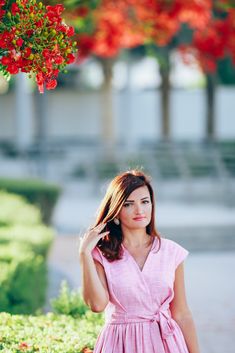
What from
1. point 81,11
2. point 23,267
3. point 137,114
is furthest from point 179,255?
point 137,114

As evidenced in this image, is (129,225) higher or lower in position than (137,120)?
lower

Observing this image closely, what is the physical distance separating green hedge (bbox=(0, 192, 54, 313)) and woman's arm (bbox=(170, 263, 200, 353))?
247 cm

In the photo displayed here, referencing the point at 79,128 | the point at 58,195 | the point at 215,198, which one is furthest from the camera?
the point at 79,128

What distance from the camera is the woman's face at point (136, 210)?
156 inches

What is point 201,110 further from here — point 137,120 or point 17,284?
point 17,284

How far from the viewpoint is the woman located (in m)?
3.87

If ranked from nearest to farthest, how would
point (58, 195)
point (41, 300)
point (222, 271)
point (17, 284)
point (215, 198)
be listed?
1. point (17, 284)
2. point (41, 300)
3. point (222, 271)
4. point (58, 195)
5. point (215, 198)

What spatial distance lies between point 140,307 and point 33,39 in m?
1.22

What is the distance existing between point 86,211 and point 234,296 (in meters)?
7.55

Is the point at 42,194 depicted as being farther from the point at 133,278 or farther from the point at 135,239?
the point at 133,278

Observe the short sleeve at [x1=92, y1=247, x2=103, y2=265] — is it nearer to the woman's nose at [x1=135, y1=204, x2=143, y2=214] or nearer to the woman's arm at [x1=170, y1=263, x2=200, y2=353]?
the woman's nose at [x1=135, y1=204, x2=143, y2=214]

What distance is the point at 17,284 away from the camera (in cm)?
676

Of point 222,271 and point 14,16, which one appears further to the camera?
point 222,271

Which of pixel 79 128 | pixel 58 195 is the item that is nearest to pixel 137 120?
pixel 79 128
